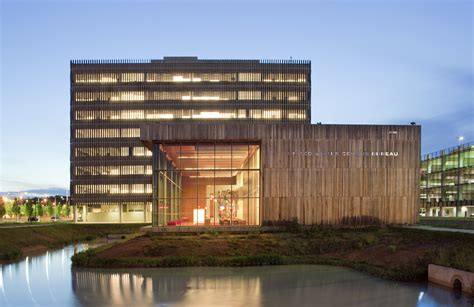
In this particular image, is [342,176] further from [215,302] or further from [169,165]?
[215,302]

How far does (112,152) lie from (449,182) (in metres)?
82.5

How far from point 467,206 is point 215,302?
321ft

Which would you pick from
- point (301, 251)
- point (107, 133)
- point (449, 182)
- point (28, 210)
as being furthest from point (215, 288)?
point (449, 182)

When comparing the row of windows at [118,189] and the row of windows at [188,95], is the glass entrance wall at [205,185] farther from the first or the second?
the row of windows at [188,95]

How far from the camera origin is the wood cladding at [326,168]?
142 ft

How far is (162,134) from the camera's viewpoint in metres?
43.1

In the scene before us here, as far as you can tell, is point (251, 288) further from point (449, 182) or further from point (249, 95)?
point (449, 182)

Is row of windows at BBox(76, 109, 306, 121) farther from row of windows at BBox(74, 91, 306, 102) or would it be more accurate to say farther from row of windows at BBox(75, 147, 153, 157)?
row of windows at BBox(75, 147, 153, 157)

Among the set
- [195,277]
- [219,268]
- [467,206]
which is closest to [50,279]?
[195,277]

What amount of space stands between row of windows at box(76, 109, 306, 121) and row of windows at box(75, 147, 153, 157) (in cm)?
703

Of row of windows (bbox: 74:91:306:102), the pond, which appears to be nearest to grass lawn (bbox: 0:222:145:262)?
the pond

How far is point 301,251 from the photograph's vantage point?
34.7 meters

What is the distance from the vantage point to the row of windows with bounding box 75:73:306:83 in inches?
4146

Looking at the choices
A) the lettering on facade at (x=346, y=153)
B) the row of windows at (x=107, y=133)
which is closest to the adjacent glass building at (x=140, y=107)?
the row of windows at (x=107, y=133)
